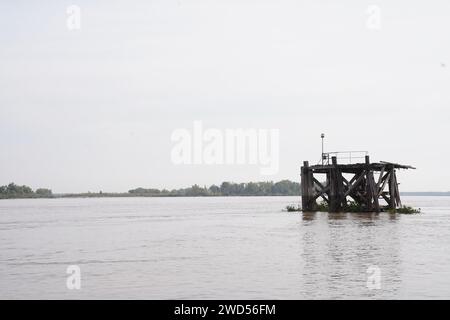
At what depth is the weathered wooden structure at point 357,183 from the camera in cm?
5192

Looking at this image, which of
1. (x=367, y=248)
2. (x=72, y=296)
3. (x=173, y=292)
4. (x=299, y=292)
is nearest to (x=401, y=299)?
(x=299, y=292)

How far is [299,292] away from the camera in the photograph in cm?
1795

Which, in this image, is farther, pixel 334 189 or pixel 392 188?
pixel 334 189

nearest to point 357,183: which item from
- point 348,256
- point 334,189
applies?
point 334,189

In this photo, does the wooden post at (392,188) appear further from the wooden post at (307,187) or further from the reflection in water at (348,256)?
the reflection in water at (348,256)

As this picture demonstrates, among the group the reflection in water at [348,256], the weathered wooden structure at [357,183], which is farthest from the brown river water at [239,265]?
the weathered wooden structure at [357,183]

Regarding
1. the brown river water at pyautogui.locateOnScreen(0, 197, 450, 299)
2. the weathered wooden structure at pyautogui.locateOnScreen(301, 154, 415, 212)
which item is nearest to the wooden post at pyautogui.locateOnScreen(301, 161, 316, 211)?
the weathered wooden structure at pyautogui.locateOnScreen(301, 154, 415, 212)

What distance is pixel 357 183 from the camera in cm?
5175

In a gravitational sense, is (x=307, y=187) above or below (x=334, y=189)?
above

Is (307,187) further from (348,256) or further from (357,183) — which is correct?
(348,256)

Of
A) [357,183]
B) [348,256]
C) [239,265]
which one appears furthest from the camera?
[357,183]

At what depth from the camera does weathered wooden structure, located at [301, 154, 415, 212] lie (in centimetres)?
5192

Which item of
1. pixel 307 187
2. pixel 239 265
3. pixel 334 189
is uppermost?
pixel 307 187

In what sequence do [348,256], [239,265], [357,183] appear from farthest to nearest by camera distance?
[357,183] < [348,256] < [239,265]
